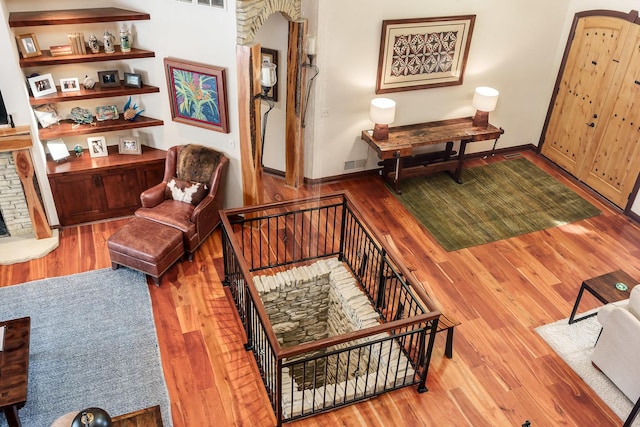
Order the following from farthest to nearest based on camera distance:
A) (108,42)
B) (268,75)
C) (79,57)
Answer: (268,75), (108,42), (79,57)

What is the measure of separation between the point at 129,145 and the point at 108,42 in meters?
1.17

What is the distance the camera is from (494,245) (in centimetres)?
648

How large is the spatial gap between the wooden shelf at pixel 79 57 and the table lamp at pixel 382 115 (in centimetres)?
270

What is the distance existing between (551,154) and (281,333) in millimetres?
5119

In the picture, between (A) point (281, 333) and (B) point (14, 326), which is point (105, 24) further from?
(A) point (281, 333)

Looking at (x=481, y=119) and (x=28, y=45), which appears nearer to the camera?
(x=28, y=45)

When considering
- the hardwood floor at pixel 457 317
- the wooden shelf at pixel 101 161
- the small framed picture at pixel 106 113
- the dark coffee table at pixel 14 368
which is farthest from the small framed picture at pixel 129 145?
the dark coffee table at pixel 14 368

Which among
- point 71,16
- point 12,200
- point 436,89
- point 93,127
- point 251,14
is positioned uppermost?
point 251,14

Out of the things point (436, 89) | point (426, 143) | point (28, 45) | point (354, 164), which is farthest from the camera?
point (354, 164)

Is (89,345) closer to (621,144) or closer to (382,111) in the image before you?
(382,111)

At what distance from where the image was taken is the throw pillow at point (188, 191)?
20.1ft

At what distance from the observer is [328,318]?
584 centimetres

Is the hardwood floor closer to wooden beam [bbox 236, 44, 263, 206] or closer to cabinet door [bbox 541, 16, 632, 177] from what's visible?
wooden beam [bbox 236, 44, 263, 206]

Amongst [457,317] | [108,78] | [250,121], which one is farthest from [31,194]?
[457,317]
